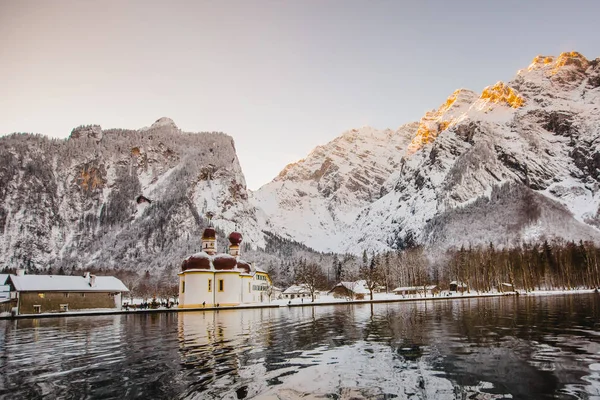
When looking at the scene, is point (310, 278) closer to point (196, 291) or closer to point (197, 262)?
point (197, 262)

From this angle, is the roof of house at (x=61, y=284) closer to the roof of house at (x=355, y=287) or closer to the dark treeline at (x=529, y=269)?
the roof of house at (x=355, y=287)

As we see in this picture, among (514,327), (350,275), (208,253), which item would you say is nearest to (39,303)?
(208,253)

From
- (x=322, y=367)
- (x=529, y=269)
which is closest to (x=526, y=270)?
(x=529, y=269)

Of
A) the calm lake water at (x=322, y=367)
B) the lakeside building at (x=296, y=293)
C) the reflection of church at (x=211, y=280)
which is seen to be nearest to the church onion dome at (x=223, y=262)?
the reflection of church at (x=211, y=280)

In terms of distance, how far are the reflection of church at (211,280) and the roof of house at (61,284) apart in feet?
38.1

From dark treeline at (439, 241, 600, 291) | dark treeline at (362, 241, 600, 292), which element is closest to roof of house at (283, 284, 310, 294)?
dark treeline at (362, 241, 600, 292)

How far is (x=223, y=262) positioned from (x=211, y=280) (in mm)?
4719

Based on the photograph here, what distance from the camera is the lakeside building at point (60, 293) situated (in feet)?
217

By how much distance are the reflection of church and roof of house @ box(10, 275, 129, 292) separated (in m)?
11.6

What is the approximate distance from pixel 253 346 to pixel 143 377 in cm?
829

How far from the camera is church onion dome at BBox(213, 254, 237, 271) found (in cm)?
8294

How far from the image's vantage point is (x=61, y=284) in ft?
232

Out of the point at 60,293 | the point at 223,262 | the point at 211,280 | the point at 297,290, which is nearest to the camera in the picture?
the point at 60,293

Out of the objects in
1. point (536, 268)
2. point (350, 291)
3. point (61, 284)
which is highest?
point (61, 284)
